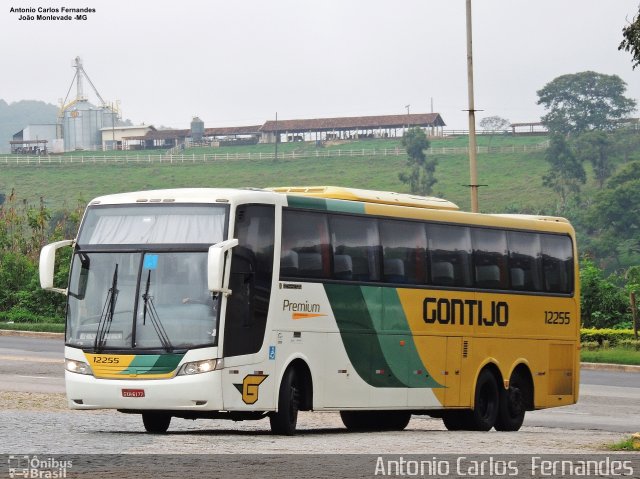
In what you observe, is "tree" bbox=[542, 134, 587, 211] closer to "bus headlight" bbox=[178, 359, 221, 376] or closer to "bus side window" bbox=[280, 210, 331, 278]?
"bus side window" bbox=[280, 210, 331, 278]


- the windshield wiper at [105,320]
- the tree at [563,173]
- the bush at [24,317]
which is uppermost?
the tree at [563,173]

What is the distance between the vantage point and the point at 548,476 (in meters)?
12.3

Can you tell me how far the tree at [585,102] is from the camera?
17350 centimetres

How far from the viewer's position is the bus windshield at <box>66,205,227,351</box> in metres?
16.8

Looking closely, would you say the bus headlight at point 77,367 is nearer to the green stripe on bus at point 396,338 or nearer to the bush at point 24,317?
the green stripe on bus at point 396,338

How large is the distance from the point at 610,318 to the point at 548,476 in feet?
106

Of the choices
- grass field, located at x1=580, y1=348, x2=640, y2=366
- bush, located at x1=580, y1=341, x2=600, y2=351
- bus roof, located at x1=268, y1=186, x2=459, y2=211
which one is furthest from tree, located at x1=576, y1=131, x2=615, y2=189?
bus roof, located at x1=268, y1=186, x2=459, y2=211

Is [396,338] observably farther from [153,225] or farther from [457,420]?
[153,225]

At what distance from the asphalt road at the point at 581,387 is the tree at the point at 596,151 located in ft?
400

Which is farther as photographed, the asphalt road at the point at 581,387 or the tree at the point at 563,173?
the tree at the point at 563,173

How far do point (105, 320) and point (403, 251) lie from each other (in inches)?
201

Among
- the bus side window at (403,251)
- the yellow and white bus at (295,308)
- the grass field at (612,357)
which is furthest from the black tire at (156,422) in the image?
the grass field at (612,357)

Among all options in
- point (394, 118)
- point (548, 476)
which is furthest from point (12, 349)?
point (394, 118)

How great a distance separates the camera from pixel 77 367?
17.2 metres
